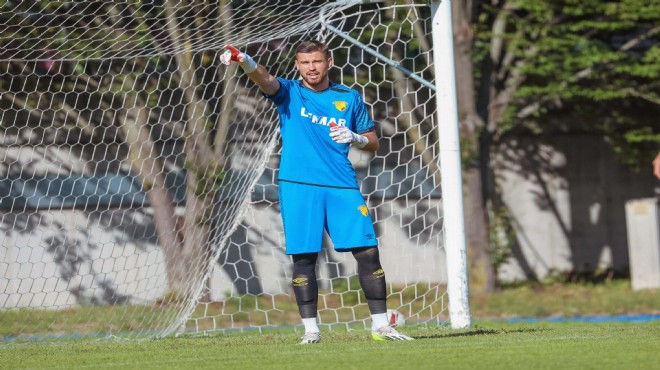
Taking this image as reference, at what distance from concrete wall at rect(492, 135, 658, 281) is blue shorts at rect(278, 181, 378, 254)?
33.3ft

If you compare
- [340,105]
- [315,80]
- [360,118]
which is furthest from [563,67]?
[315,80]

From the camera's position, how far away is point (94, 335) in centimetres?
925

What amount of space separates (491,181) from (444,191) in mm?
8447

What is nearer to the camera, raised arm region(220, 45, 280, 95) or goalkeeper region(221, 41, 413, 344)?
raised arm region(220, 45, 280, 95)

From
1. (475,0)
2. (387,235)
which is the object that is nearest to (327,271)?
(387,235)

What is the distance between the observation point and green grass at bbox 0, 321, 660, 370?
5.27 metres

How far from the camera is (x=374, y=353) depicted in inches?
227

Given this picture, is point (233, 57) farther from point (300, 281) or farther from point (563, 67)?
point (563, 67)

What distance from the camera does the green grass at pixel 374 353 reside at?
17.3 feet

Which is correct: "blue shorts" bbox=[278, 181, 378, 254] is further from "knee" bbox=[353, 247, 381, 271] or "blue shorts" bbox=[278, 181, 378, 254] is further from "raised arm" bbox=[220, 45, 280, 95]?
"raised arm" bbox=[220, 45, 280, 95]

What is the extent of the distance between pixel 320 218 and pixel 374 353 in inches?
45.0

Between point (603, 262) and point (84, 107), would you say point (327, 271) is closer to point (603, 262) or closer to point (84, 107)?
point (84, 107)

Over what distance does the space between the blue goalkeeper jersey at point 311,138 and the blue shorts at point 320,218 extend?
0.21 ft


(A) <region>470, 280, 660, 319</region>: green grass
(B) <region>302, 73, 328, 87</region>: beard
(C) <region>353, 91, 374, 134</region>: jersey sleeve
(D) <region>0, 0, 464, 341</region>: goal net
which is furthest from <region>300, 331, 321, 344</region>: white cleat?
(A) <region>470, 280, 660, 319</region>: green grass
